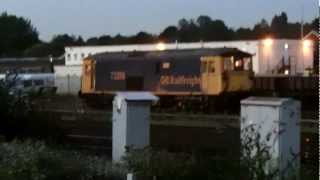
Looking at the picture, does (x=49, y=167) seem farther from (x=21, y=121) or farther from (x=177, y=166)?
(x=21, y=121)

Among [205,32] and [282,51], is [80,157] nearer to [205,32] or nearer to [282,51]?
[282,51]

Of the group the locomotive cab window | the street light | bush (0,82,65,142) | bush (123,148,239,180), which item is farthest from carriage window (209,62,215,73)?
bush (123,148,239,180)

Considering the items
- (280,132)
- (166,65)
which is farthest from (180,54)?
(280,132)

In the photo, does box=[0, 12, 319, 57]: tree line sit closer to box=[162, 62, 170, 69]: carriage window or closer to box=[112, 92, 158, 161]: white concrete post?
box=[162, 62, 170, 69]: carriage window

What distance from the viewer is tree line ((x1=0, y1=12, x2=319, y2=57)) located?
309 feet

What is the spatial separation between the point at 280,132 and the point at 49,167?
305 cm

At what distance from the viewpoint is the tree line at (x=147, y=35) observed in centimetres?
9406

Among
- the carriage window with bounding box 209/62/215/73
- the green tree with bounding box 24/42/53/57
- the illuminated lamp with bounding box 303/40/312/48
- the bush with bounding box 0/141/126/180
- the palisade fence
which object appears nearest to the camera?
the bush with bounding box 0/141/126/180

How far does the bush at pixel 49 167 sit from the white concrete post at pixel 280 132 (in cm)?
211

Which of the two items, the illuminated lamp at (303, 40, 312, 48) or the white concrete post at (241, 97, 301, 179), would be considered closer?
the white concrete post at (241, 97, 301, 179)

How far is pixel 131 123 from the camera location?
1033 centimetres

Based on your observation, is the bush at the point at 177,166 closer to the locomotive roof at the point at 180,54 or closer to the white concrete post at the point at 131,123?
the white concrete post at the point at 131,123

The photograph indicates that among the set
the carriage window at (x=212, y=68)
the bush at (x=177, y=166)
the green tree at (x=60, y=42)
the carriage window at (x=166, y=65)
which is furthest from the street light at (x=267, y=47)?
the bush at (x=177, y=166)

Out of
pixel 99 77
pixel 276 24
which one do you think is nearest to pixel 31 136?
pixel 99 77
